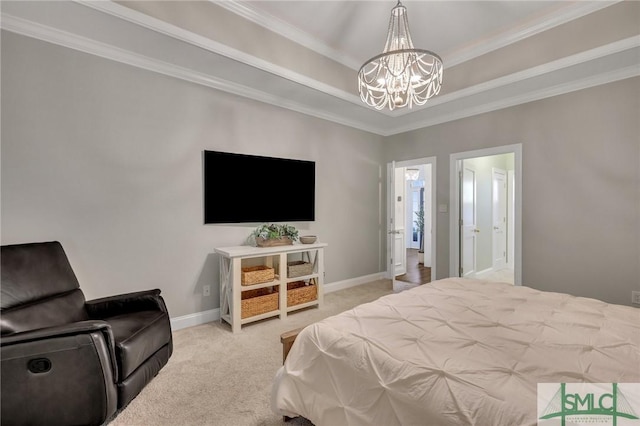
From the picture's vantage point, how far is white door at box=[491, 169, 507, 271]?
5.64 metres

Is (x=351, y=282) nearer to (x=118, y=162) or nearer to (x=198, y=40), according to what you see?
(x=118, y=162)

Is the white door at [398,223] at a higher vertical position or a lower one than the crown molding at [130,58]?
Answer: lower

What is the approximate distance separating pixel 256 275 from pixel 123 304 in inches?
48.0

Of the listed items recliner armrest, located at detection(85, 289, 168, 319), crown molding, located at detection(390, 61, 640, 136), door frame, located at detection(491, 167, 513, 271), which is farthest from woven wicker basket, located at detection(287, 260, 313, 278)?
door frame, located at detection(491, 167, 513, 271)

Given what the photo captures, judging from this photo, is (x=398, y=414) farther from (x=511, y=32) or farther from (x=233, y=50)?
(x=511, y=32)

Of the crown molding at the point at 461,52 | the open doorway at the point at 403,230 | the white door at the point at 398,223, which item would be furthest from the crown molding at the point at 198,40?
the white door at the point at 398,223

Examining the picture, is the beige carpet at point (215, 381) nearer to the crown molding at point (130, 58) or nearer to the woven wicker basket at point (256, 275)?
the woven wicker basket at point (256, 275)

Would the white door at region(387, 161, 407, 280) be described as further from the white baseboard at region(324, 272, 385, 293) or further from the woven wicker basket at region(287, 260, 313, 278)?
the woven wicker basket at region(287, 260, 313, 278)

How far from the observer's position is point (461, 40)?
128 inches

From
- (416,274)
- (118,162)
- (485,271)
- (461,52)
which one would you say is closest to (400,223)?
(416,274)

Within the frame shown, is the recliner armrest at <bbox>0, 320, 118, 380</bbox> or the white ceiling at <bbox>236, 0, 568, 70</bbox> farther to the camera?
the white ceiling at <bbox>236, 0, 568, 70</bbox>

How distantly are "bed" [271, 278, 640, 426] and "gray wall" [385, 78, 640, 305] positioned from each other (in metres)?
1.68

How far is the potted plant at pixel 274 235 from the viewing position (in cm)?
336

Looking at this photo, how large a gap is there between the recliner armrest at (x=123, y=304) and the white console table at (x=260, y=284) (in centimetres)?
78
